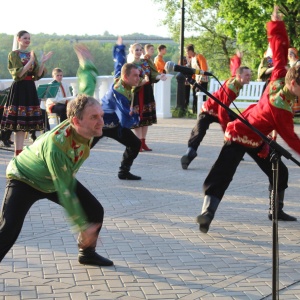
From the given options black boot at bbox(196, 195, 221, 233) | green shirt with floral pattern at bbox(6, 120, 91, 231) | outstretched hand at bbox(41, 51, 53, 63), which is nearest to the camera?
green shirt with floral pattern at bbox(6, 120, 91, 231)

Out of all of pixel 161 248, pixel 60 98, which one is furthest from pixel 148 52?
pixel 161 248

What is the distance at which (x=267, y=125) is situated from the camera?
271 inches

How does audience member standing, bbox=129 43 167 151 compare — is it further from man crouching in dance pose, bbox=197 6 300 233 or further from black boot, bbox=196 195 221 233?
black boot, bbox=196 195 221 233

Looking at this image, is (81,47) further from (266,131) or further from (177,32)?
(177,32)

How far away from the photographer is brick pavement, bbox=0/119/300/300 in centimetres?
555

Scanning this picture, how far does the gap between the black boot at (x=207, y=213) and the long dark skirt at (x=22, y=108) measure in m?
4.85

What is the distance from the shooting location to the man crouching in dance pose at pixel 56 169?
496 centimetres

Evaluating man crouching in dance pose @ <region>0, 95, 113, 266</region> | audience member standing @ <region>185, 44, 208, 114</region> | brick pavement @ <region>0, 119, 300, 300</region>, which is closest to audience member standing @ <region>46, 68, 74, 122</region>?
brick pavement @ <region>0, 119, 300, 300</region>

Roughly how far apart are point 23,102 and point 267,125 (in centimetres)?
544

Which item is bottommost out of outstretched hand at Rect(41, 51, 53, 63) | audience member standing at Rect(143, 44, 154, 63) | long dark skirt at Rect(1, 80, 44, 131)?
long dark skirt at Rect(1, 80, 44, 131)

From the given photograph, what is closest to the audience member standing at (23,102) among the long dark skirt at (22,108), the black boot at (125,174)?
the long dark skirt at (22,108)

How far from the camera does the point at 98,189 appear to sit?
9.53 metres

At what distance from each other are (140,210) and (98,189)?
141 cm

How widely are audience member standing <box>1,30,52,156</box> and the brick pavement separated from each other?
146cm
